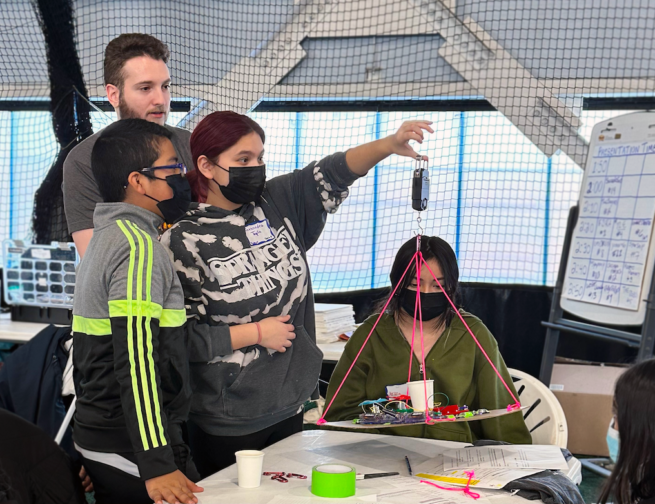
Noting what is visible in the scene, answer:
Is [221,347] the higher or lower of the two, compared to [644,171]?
lower

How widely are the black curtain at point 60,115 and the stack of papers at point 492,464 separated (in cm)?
300

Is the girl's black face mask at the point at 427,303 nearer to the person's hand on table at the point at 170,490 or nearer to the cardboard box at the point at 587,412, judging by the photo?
the person's hand on table at the point at 170,490

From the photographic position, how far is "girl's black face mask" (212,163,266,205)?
164 cm

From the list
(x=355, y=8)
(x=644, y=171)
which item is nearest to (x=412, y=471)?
(x=644, y=171)

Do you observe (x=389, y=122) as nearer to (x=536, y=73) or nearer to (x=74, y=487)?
(x=536, y=73)

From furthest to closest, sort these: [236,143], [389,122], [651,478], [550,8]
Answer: [389,122] → [550,8] → [236,143] → [651,478]

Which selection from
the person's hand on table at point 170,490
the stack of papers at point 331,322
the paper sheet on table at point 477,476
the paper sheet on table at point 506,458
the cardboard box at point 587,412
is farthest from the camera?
the cardboard box at point 587,412

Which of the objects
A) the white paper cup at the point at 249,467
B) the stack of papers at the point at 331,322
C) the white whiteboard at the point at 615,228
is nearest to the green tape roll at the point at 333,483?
the white paper cup at the point at 249,467

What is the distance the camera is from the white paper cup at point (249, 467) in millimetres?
1372

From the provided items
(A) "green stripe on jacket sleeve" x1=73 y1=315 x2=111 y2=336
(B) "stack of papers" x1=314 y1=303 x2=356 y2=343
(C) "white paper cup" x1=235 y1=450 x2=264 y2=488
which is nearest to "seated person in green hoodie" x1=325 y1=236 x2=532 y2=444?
(C) "white paper cup" x1=235 y1=450 x2=264 y2=488

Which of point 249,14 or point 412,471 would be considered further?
point 249,14

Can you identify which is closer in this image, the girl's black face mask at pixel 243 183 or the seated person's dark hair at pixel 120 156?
the seated person's dark hair at pixel 120 156

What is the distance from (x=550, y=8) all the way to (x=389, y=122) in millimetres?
1163

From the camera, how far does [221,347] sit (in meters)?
1.54
